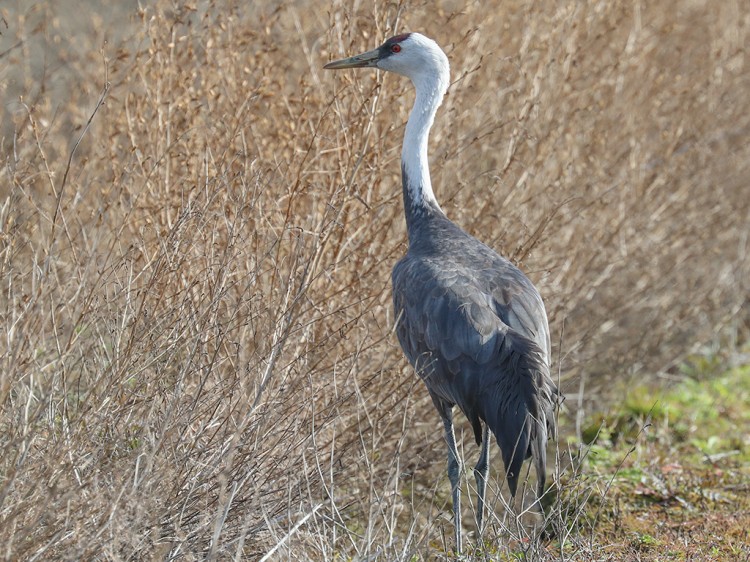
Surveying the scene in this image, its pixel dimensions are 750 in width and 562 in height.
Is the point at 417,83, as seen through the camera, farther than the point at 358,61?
Yes

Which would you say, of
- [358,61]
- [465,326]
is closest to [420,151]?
[358,61]

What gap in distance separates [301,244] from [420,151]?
132cm

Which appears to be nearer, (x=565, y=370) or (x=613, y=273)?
(x=565, y=370)

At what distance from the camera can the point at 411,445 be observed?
5320 mm

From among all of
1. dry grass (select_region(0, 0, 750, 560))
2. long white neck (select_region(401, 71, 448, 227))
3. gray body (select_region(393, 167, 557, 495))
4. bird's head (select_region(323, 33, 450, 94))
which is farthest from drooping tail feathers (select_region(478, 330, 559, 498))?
bird's head (select_region(323, 33, 450, 94))

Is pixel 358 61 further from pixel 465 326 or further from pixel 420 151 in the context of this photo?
pixel 465 326

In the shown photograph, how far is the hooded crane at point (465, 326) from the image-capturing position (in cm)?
411

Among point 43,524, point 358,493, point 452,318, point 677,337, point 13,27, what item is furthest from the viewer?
point 13,27

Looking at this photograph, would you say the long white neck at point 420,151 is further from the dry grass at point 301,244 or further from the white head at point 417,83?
the dry grass at point 301,244

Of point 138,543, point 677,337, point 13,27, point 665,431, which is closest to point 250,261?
point 138,543

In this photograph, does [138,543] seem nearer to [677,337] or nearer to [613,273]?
[613,273]

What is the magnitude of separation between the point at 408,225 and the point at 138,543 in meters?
1.95

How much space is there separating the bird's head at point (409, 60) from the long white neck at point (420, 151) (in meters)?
0.02

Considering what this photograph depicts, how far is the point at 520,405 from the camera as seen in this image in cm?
411
